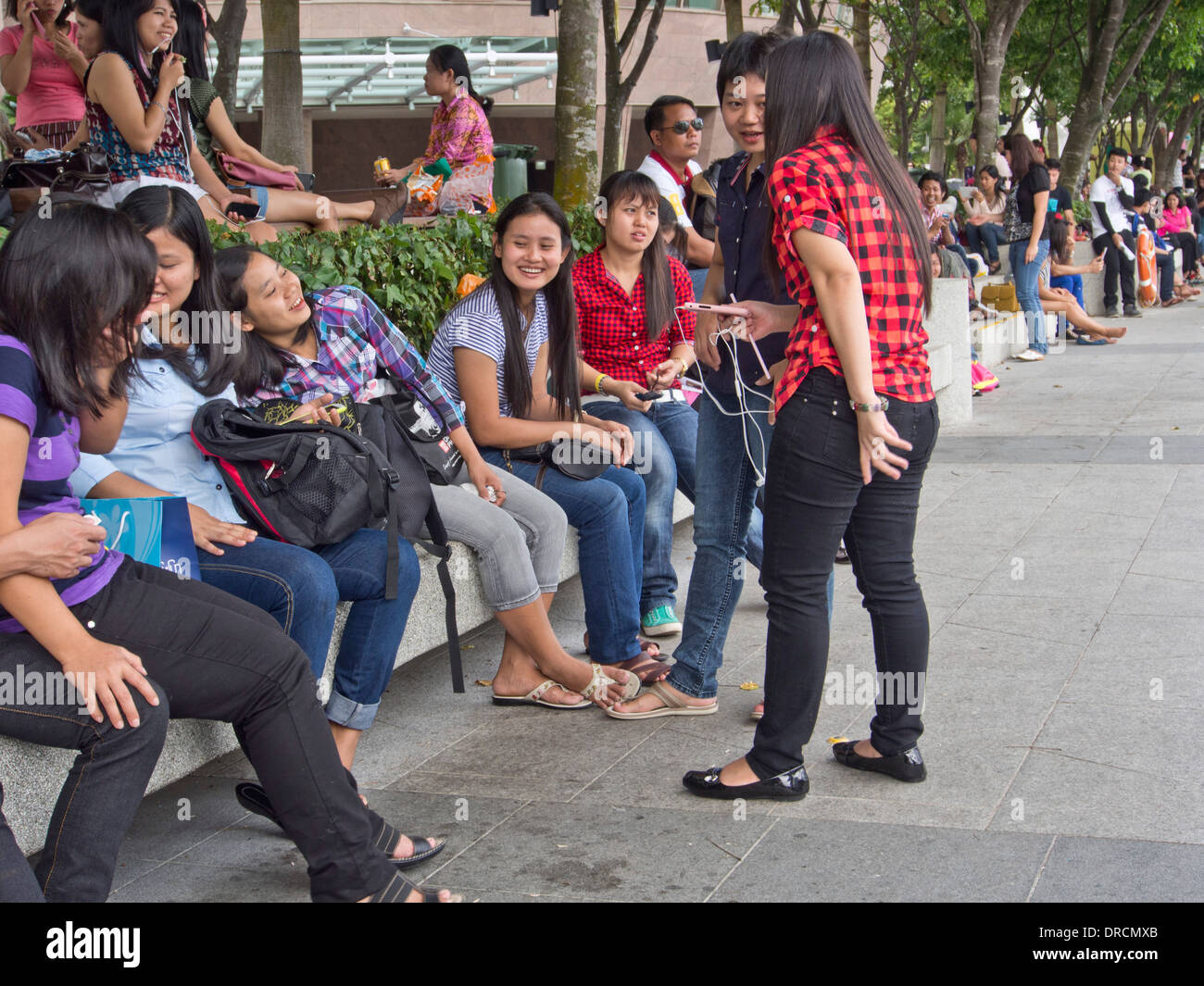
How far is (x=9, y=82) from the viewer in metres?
6.74

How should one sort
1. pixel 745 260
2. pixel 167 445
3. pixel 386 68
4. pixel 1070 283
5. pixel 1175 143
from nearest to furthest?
pixel 167 445 < pixel 745 260 < pixel 1070 283 < pixel 386 68 < pixel 1175 143

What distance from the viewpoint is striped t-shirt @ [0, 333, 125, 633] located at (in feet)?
8.75

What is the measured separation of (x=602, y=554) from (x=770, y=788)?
1.31m

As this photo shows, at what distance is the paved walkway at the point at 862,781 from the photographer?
3.25 metres

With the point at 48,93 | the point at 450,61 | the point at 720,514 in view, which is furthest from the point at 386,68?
the point at 720,514

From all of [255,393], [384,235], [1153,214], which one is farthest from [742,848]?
[1153,214]

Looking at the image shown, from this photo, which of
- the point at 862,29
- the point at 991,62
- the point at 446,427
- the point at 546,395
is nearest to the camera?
the point at 446,427

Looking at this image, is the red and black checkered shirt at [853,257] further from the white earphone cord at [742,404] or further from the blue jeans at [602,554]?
the blue jeans at [602,554]

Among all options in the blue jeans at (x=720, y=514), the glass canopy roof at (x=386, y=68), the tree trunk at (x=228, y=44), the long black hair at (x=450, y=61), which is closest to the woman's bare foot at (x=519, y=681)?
the blue jeans at (x=720, y=514)

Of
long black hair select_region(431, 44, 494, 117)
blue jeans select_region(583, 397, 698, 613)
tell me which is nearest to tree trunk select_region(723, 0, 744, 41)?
long black hair select_region(431, 44, 494, 117)

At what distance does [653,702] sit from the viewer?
440cm

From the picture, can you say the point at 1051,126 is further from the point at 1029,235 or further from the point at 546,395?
the point at 546,395

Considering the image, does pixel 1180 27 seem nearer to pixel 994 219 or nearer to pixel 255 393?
pixel 994 219

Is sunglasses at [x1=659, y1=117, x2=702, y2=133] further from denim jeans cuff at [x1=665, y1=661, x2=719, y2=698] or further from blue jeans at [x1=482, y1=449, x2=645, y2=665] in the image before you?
denim jeans cuff at [x1=665, y1=661, x2=719, y2=698]
